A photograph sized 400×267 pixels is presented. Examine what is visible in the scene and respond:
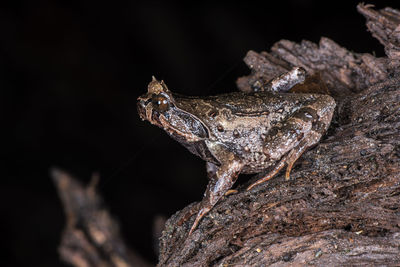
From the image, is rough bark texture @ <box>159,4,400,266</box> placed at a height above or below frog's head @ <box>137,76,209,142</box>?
below

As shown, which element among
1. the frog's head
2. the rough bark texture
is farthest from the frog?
the rough bark texture

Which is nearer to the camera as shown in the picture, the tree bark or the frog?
the tree bark

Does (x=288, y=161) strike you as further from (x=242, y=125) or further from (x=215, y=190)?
(x=215, y=190)

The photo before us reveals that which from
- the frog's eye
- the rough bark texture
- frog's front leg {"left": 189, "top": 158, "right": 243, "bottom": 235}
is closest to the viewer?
the rough bark texture

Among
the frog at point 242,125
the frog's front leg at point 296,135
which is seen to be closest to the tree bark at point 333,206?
the frog's front leg at point 296,135

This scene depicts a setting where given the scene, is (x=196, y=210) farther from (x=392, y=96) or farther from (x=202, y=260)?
(x=392, y=96)

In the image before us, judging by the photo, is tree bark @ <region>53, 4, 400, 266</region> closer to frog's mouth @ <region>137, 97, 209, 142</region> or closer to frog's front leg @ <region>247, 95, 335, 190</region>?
frog's front leg @ <region>247, 95, 335, 190</region>
